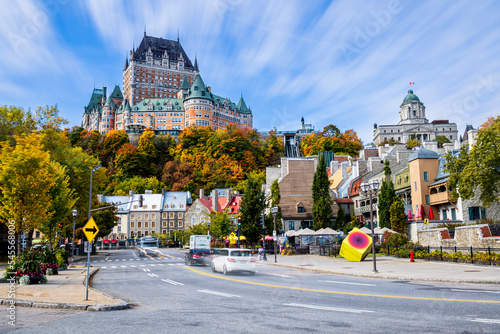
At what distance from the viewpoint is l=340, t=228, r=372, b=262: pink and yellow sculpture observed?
31672 mm

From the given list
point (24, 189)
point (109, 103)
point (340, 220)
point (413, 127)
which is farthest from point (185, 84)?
point (24, 189)

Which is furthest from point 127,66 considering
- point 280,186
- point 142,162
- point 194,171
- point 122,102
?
point 280,186

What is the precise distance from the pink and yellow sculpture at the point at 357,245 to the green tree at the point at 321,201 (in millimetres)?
20379

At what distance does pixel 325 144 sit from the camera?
383ft

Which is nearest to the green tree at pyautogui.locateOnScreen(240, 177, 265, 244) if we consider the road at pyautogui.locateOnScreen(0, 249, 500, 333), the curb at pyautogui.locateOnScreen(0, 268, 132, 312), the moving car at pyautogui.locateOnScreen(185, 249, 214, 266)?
the moving car at pyautogui.locateOnScreen(185, 249, 214, 266)

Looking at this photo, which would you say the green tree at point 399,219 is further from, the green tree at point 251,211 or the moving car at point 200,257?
the moving car at point 200,257

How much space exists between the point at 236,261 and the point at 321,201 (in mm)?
30708

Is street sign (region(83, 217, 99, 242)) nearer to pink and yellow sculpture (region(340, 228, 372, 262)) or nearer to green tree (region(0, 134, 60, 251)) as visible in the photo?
green tree (region(0, 134, 60, 251))

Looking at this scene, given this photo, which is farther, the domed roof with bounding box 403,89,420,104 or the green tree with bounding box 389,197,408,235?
the domed roof with bounding box 403,89,420,104

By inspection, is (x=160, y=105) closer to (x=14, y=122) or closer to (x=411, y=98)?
(x=411, y=98)

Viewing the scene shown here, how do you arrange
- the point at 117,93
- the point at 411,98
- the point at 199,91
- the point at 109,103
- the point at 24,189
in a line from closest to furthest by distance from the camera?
the point at 24,189 → the point at 199,91 → the point at 109,103 → the point at 117,93 → the point at 411,98

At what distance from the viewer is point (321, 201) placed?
53062 millimetres

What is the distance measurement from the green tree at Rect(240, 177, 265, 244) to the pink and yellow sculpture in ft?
58.5

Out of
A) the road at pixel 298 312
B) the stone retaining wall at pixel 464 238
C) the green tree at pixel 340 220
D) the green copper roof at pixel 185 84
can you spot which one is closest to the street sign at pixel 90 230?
the road at pixel 298 312
